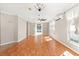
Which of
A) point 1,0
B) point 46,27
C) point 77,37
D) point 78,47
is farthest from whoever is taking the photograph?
point 46,27

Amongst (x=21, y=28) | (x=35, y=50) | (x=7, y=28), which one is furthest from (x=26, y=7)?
(x=21, y=28)

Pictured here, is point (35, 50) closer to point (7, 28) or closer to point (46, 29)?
point (7, 28)

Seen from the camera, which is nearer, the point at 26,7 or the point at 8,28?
the point at 26,7

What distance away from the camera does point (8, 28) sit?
7340mm

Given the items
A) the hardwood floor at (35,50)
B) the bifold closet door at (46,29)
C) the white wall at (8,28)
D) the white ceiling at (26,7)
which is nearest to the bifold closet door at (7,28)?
the white wall at (8,28)

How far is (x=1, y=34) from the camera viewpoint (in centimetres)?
674

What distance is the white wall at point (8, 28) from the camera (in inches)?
271

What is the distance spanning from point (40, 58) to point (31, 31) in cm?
1515

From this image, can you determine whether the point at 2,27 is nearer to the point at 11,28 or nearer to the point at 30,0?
the point at 11,28

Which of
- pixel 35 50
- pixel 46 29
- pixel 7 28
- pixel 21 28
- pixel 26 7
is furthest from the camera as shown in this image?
pixel 46 29

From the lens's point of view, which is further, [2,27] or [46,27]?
[46,27]

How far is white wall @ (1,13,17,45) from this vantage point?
689cm

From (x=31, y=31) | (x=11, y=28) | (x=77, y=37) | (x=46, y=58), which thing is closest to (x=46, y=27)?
(x=31, y=31)

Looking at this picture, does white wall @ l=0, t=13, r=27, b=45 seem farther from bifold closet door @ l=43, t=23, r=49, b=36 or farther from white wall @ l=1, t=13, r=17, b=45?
bifold closet door @ l=43, t=23, r=49, b=36
